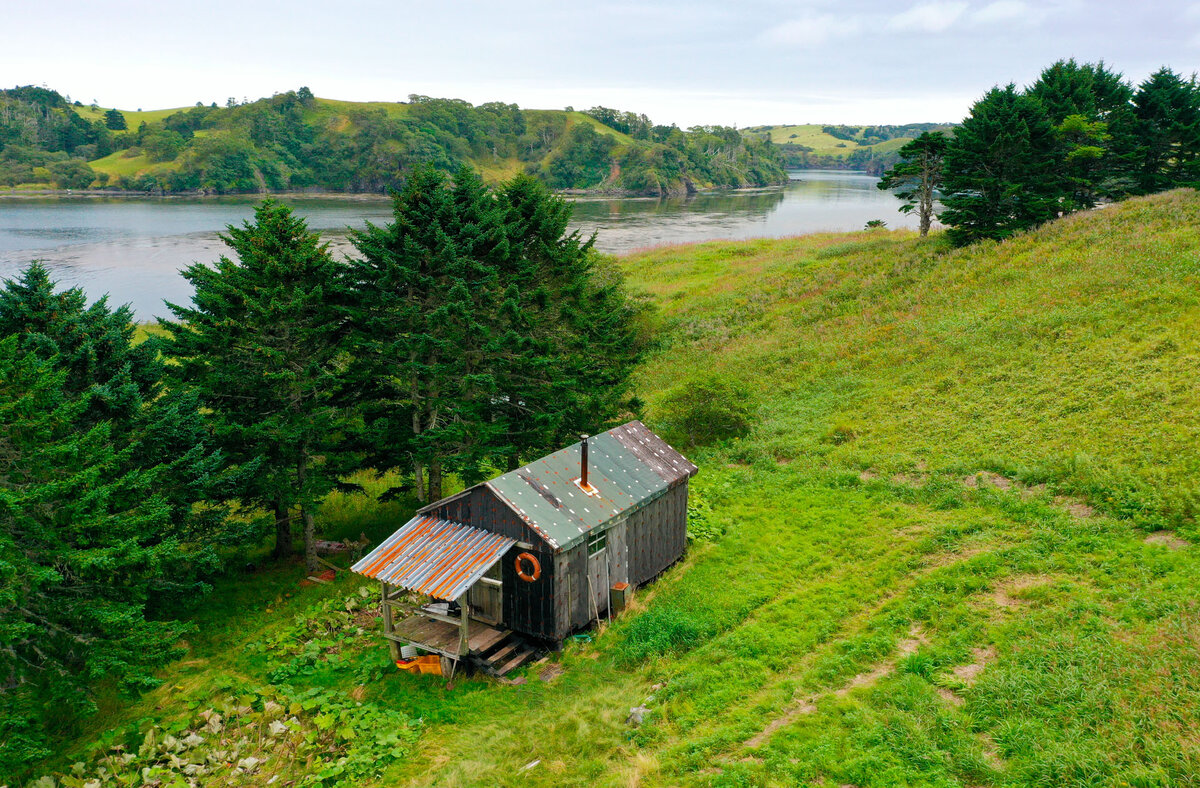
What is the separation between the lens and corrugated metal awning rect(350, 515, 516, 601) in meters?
13.6

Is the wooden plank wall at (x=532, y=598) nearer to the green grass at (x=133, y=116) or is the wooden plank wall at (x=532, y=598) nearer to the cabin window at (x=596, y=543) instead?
the cabin window at (x=596, y=543)

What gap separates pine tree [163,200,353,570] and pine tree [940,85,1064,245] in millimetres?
34198

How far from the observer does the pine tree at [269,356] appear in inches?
676

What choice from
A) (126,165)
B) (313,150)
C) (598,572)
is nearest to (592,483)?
(598,572)

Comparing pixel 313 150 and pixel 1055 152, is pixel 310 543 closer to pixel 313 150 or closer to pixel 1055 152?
pixel 1055 152

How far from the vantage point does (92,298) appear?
162 feet

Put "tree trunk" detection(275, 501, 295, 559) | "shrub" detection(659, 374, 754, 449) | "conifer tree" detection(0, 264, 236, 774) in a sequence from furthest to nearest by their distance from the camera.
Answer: "shrub" detection(659, 374, 754, 449)
"tree trunk" detection(275, 501, 295, 559)
"conifer tree" detection(0, 264, 236, 774)

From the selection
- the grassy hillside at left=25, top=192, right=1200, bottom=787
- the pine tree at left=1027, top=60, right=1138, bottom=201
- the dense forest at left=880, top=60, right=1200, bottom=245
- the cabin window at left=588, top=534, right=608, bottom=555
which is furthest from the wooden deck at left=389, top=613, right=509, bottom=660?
the pine tree at left=1027, top=60, right=1138, bottom=201

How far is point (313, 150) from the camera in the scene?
16175 centimetres

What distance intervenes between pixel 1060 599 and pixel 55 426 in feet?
62.6

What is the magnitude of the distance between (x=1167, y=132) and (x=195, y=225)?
98766 millimetres

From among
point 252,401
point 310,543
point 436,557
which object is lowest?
point 310,543

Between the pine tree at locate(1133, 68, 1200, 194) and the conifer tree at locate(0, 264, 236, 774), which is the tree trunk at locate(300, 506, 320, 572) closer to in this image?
the conifer tree at locate(0, 264, 236, 774)

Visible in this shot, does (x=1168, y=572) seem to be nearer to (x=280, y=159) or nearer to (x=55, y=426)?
(x=55, y=426)
